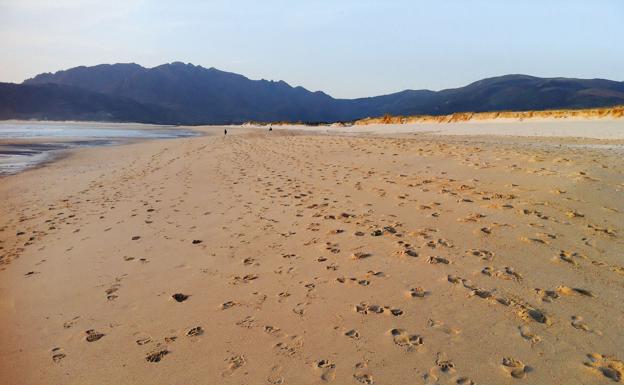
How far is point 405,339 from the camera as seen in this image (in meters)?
3.22

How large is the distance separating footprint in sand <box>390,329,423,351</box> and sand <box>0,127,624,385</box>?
17 mm

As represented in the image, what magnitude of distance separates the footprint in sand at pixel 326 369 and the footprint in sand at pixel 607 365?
186cm

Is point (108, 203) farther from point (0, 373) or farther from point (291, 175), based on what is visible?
point (0, 373)

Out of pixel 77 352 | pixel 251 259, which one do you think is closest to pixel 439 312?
pixel 251 259

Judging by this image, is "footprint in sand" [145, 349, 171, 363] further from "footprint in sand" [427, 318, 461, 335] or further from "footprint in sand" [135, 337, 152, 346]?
"footprint in sand" [427, 318, 461, 335]

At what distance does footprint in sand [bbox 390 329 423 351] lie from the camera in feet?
10.3

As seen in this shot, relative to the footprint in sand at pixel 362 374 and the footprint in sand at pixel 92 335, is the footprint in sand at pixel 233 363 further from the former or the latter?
the footprint in sand at pixel 92 335

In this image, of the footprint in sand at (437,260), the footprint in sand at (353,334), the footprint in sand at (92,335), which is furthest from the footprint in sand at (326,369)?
the footprint in sand at (437,260)

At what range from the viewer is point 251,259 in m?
5.16

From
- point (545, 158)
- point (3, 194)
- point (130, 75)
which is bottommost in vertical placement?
point (3, 194)

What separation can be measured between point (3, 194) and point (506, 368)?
12.5 m

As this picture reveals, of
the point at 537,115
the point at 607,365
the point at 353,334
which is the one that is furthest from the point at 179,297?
the point at 537,115

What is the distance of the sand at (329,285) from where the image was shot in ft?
9.89

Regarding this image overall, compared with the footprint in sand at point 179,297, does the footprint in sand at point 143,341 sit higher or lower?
higher
